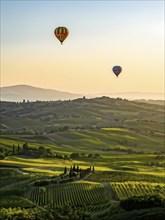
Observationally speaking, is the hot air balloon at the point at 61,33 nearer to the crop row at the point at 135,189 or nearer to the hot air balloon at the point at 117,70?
the hot air balloon at the point at 117,70

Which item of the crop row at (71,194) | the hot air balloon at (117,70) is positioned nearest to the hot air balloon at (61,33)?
the hot air balloon at (117,70)

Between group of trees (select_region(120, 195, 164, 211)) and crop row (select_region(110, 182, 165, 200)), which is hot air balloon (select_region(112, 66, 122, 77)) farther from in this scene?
group of trees (select_region(120, 195, 164, 211))

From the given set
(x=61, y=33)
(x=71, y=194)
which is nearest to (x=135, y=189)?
(x=71, y=194)

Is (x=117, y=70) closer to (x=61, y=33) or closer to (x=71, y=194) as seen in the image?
(x=61, y=33)

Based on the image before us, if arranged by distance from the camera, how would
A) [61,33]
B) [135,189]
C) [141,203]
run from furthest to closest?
[61,33] → [135,189] → [141,203]

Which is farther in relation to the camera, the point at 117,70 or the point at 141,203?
the point at 117,70

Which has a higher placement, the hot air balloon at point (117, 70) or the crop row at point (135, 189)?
the hot air balloon at point (117, 70)

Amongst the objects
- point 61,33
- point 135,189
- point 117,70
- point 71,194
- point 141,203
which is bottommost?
point 71,194

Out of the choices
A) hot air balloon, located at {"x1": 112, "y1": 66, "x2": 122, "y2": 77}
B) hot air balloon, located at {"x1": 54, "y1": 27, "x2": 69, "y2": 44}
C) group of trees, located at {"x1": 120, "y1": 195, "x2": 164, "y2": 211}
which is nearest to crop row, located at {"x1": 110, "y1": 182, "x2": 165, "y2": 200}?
group of trees, located at {"x1": 120, "y1": 195, "x2": 164, "y2": 211}

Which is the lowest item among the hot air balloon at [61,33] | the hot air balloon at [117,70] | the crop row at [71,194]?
the crop row at [71,194]

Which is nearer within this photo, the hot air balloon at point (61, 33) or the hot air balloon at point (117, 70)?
the hot air balloon at point (61, 33)
